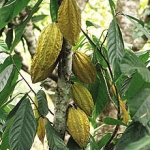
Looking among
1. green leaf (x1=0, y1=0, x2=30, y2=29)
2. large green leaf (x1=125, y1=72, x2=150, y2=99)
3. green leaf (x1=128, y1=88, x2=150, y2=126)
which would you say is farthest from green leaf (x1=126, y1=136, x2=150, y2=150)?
green leaf (x1=0, y1=0, x2=30, y2=29)

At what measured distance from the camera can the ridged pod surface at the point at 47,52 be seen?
2.29 feet

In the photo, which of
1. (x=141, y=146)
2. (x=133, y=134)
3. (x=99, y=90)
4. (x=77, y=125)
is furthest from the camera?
(x=99, y=90)

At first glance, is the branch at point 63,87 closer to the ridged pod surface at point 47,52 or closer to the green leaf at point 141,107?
the ridged pod surface at point 47,52

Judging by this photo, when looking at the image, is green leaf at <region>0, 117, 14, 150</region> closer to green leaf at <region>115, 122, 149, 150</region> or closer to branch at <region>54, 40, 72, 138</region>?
branch at <region>54, 40, 72, 138</region>

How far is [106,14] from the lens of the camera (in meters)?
4.83

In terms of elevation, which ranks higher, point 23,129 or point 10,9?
point 10,9

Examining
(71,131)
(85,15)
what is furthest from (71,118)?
(85,15)

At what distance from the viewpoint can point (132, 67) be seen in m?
0.58

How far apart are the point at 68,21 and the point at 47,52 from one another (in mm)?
76

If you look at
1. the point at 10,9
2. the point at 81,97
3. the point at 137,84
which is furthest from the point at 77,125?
the point at 10,9

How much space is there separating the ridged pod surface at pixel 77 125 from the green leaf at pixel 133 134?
0.14 m

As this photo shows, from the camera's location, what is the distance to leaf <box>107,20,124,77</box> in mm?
693

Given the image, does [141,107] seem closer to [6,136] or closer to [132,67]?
[132,67]

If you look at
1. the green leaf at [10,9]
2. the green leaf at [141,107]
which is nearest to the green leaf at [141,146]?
the green leaf at [141,107]
